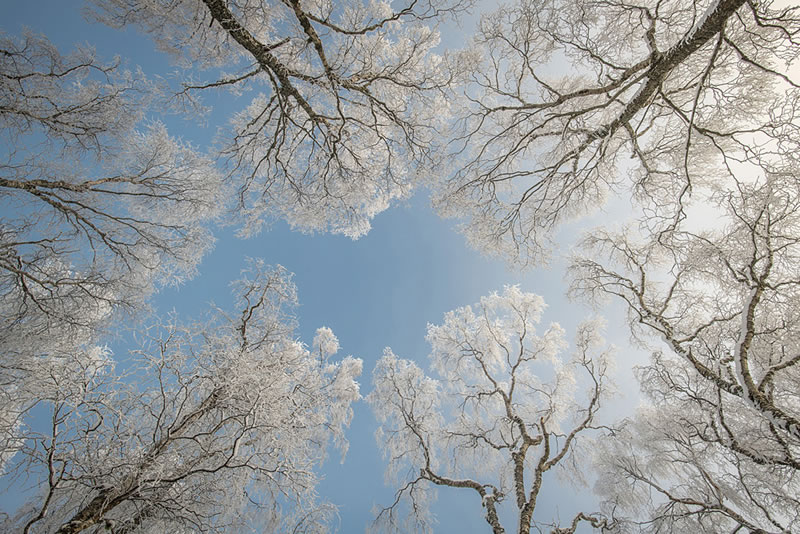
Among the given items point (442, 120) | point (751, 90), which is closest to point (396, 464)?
point (442, 120)

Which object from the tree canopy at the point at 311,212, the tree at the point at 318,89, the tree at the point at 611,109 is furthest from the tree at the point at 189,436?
the tree at the point at 611,109

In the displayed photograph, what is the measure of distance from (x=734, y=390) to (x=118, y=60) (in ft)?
32.1

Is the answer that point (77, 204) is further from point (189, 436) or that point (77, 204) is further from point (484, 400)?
point (484, 400)

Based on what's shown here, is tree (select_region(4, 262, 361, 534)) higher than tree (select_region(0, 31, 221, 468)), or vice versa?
tree (select_region(0, 31, 221, 468))

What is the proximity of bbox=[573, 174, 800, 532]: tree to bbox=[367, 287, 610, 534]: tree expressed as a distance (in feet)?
5.66

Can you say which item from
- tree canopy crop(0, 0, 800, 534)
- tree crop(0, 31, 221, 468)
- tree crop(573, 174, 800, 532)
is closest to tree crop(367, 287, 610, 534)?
tree canopy crop(0, 0, 800, 534)

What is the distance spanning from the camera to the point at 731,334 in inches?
200

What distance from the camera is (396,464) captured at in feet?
27.3

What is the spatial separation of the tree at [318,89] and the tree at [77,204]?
4.12 ft

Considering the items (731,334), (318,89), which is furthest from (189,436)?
(731,334)

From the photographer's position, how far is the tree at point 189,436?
3.71 meters

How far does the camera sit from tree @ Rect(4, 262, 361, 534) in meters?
3.71

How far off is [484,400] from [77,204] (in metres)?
9.73

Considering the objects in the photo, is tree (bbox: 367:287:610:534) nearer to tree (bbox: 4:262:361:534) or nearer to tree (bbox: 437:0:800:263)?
tree (bbox: 4:262:361:534)
